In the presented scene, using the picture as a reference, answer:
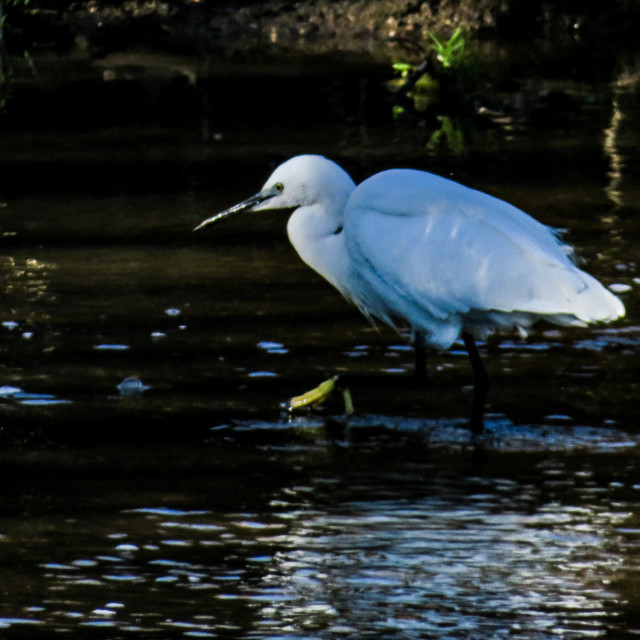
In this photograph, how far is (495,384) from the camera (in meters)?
6.18

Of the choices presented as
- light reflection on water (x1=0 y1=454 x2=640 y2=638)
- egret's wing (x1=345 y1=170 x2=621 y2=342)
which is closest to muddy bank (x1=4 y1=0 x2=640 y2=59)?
egret's wing (x1=345 y1=170 x2=621 y2=342)

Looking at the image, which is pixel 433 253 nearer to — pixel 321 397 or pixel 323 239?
pixel 323 239

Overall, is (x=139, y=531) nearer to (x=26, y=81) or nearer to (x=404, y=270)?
(x=404, y=270)

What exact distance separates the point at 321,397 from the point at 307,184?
2.52 ft

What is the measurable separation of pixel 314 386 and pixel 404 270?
2.31 ft

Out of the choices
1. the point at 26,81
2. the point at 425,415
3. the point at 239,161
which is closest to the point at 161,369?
the point at 425,415

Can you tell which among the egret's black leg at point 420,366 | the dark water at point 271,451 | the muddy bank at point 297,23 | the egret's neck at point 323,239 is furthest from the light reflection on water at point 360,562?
the muddy bank at point 297,23

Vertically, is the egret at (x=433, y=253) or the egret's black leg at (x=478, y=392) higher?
the egret at (x=433, y=253)

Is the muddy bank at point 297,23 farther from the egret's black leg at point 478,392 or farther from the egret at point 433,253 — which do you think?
the egret's black leg at point 478,392

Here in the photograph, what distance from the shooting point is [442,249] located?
5680mm

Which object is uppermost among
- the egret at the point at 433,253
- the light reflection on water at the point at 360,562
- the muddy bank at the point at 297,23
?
the muddy bank at the point at 297,23

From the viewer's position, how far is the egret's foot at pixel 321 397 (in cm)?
579

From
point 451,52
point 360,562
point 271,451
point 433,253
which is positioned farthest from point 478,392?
point 451,52

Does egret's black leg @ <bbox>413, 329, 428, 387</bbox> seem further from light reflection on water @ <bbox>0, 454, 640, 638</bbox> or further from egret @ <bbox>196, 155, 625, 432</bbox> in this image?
light reflection on water @ <bbox>0, 454, 640, 638</bbox>
